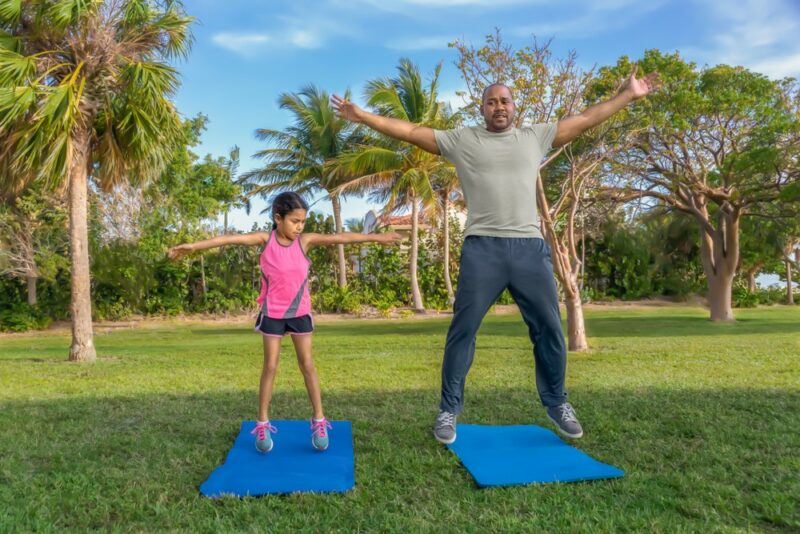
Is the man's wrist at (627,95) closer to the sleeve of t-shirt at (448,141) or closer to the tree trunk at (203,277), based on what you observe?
the sleeve of t-shirt at (448,141)

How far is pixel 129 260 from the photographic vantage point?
2020cm

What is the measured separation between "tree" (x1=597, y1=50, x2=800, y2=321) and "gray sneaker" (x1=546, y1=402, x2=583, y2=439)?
11.1m

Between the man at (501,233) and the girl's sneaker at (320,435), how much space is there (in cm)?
71

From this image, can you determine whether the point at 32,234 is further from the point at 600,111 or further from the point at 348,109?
the point at 600,111

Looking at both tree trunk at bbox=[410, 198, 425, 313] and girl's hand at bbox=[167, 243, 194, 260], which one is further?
tree trunk at bbox=[410, 198, 425, 313]

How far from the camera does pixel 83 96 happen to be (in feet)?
34.9

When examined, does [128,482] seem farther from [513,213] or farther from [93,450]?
[513,213]

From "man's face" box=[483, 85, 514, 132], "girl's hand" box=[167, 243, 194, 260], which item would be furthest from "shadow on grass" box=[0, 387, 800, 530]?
"man's face" box=[483, 85, 514, 132]

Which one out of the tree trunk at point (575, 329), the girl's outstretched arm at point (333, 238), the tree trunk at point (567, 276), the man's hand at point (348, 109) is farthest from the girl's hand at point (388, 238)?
the tree trunk at point (575, 329)

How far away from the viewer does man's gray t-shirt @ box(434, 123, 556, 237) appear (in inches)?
163

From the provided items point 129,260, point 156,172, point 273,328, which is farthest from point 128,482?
point 129,260

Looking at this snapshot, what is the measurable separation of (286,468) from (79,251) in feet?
28.2

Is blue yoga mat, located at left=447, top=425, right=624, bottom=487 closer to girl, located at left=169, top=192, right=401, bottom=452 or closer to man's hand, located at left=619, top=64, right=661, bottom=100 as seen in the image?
girl, located at left=169, top=192, right=401, bottom=452

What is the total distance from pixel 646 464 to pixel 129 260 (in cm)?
1934
